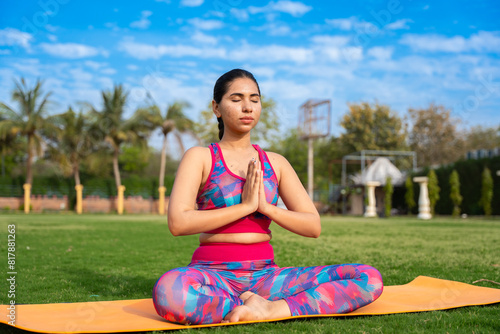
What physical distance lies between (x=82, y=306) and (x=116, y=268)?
7.65 ft

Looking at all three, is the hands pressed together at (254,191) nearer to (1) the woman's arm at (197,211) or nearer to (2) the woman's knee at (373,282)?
(1) the woman's arm at (197,211)

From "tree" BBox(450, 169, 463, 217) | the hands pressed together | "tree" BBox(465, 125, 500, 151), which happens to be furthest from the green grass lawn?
"tree" BBox(465, 125, 500, 151)

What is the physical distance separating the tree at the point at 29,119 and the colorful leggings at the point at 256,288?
32.2 metres

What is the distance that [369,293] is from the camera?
106 inches

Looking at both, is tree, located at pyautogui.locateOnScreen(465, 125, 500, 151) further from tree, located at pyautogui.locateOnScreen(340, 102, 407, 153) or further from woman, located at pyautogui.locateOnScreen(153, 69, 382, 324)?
woman, located at pyautogui.locateOnScreen(153, 69, 382, 324)

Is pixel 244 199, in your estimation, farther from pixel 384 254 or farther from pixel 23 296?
pixel 384 254

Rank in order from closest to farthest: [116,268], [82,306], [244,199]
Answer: [244,199]
[82,306]
[116,268]

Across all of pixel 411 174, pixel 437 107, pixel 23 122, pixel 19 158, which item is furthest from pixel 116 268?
pixel 19 158

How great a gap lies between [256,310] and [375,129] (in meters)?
40.1

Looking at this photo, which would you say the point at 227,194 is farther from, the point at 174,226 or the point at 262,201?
the point at 174,226

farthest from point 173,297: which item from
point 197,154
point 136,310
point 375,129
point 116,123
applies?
point 375,129

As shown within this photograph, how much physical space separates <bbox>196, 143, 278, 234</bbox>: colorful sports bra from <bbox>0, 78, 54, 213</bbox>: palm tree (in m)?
32.0

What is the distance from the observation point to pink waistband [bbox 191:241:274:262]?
8.80 ft

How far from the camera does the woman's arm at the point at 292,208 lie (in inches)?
103
